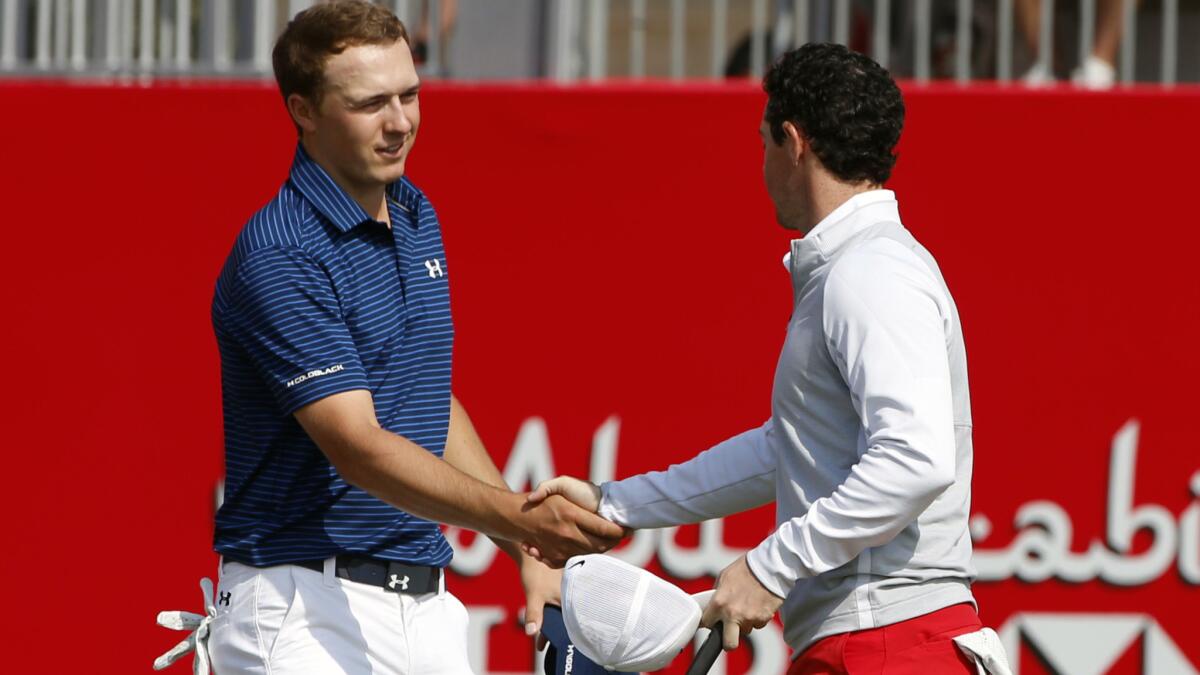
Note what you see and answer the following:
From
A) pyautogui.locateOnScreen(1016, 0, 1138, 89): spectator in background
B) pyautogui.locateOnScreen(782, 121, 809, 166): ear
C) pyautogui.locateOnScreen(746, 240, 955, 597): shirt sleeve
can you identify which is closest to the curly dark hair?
pyautogui.locateOnScreen(782, 121, 809, 166): ear

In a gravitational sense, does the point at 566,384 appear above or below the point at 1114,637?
above

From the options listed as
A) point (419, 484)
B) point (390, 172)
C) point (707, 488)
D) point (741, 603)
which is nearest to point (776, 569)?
point (741, 603)

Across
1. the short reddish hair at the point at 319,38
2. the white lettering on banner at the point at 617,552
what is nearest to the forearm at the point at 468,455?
the short reddish hair at the point at 319,38

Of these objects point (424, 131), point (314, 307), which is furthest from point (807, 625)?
point (424, 131)

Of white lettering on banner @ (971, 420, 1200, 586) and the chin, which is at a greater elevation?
the chin

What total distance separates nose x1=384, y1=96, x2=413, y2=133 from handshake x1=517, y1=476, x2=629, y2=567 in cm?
71

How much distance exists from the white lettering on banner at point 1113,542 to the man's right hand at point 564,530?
5.98ft

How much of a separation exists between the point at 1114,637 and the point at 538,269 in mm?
1923

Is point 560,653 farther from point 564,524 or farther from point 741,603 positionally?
point 741,603

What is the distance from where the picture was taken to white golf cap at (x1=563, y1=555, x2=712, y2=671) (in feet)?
8.84

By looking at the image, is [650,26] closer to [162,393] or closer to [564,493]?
[162,393]

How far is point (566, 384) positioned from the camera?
4.69m

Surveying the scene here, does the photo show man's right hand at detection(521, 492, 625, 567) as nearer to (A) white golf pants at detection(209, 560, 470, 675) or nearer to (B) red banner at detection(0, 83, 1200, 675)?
(A) white golf pants at detection(209, 560, 470, 675)

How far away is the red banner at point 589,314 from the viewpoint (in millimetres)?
4625
